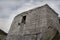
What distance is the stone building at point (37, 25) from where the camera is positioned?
8484mm

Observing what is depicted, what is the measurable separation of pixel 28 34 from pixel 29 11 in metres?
2.45

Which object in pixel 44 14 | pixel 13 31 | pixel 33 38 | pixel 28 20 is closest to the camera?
pixel 33 38

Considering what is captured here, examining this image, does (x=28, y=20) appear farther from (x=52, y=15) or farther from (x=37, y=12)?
(x=52, y=15)

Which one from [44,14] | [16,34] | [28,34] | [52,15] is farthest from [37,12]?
[16,34]

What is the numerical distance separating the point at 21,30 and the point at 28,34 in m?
1.11

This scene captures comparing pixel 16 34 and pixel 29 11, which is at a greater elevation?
pixel 29 11

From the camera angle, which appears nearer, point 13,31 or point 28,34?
point 28,34

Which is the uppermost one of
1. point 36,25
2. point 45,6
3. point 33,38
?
point 45,6

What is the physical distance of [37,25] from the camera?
930cm

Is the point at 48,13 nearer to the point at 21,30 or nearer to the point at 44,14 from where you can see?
the point at 44,14

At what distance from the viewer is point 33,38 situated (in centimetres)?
895

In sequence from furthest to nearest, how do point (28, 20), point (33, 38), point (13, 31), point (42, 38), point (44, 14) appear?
point (13, 31) < point (28, 20) < point (44, 14) < point (33, 38) < point (42, 38)

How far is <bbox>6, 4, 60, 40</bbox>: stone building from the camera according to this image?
27.8 ft

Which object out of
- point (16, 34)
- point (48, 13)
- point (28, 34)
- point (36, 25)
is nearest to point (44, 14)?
point (48, 13)
